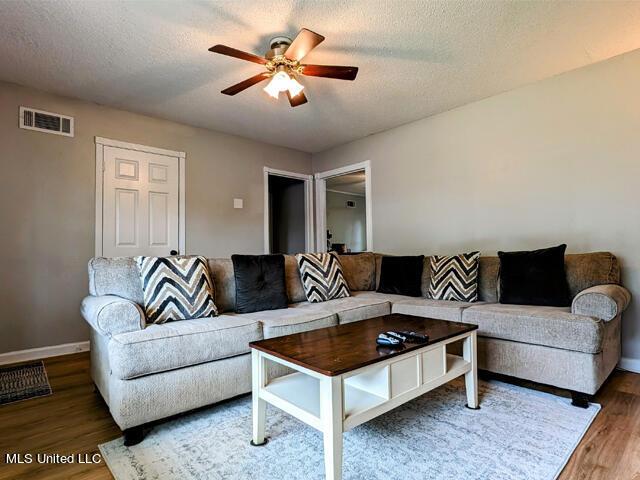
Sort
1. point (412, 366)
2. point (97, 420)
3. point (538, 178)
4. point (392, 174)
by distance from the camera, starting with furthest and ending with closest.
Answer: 1. point (392, 174)
2. point (538, 178)
3. point (97, 420)
4. point (412, 366)

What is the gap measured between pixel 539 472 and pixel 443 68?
109 inches

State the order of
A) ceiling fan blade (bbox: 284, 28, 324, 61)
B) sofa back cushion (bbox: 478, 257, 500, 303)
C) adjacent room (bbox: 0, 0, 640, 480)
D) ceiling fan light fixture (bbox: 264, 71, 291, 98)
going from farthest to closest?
sofa back cushion (bbox: 478, 257, 500, 303) < ceiling fan light fixture (bbox: 264, 71, 291, 98) < ceiling fan blade (bbox: 284, 28, 324, 61) < adjacent room (bbox: 0, 0, 640, 480)

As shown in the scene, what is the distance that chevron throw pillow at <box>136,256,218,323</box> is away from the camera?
6.91ft

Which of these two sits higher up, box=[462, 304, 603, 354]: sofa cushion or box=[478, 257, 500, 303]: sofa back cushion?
box=[478, 257, 500, 303]: sofa back cushion

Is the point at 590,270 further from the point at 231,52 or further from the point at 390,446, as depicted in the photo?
the point at 231,52

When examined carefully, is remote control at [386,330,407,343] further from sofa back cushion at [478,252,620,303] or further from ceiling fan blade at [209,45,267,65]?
ceiling fan blade at [209,45,267,65]

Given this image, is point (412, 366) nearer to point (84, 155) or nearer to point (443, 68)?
point (443, 68)

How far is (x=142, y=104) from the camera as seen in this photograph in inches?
134

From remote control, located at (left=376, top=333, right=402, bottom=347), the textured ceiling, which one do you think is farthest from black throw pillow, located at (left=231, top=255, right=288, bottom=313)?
the textured ceiling

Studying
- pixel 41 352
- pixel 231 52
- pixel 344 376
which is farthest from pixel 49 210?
pixel 344 376

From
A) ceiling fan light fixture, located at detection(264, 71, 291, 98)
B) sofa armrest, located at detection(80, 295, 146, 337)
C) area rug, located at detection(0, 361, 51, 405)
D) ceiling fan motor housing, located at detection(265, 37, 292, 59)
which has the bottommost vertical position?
area rug, located at detection(0, 361, 51, 405)

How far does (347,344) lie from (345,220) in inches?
256

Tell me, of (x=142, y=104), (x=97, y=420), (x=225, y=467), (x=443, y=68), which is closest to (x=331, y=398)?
(x=225, y=467)

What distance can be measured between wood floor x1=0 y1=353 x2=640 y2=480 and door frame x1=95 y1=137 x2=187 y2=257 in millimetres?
1520
